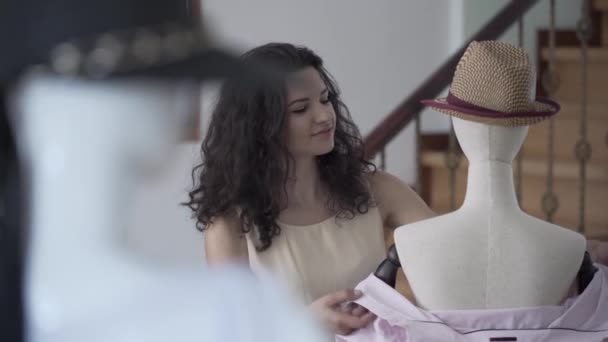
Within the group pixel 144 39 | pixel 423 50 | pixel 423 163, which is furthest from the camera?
pixel 423 50

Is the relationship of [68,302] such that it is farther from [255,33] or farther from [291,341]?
[255,33]

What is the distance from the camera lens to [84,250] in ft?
1.77

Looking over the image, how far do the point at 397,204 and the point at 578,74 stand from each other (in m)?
2.44

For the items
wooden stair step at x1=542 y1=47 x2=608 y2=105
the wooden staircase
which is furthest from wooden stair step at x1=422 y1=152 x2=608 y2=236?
wooden stair step at x1=542 y1=47 x2=608 y2=105

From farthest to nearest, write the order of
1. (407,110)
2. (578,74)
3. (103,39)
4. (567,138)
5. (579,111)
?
(578,74) → (567,138) → (579,111) → (407,110) → (103,39)

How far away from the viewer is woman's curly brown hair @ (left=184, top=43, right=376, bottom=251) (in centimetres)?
189

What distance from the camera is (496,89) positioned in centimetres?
157

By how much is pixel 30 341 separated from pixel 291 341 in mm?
157

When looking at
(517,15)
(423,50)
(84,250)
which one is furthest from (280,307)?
Answer: (423,50)

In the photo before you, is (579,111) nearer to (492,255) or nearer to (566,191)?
(566,191)

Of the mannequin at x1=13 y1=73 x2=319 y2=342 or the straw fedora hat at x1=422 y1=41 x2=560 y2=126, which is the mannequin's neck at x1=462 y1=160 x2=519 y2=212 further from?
the mannequin at x1=13 y1=73 x2=319 y2=342

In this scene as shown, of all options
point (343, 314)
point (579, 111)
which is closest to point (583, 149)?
point (579, 111)

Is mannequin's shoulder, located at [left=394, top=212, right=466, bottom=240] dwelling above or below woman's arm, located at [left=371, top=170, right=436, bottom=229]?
above

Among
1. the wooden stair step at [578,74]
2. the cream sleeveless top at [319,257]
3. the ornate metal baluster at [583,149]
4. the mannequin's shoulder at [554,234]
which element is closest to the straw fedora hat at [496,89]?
the mannequin's shoulder at [554,234]
